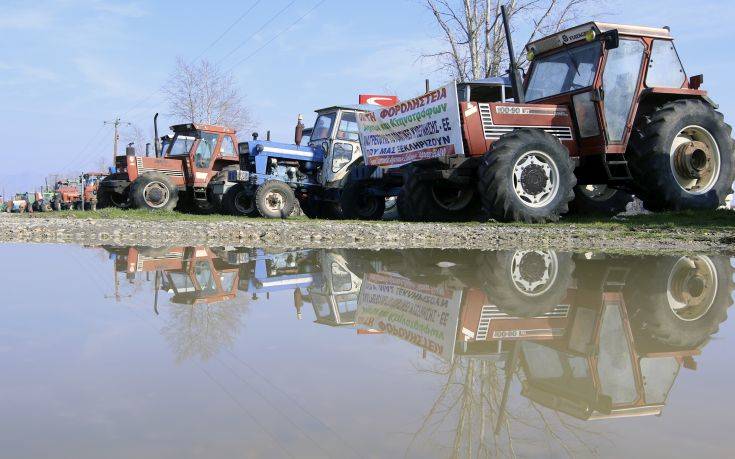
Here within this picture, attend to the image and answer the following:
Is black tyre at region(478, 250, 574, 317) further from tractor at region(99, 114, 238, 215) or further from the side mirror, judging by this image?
tractor at region(99, 114, 238, 215)

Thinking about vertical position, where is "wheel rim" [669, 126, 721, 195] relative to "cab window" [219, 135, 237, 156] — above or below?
below

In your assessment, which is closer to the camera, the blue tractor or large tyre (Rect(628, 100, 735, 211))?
large tyre (Rect(628, 100, 735, 211))

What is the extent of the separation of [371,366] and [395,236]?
581 cm

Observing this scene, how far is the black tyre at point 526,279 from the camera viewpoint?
3804 mm

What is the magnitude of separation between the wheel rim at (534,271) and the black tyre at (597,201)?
6298 millimetres

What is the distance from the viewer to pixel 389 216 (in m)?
17.6

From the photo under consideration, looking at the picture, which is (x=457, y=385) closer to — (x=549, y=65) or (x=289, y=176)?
(x=549, y=65)

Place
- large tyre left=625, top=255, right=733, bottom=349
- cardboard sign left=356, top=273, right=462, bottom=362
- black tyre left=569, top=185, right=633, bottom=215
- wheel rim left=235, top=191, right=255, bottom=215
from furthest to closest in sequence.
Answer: wheel rim left=235, top=191, right=255, bottom=215, black tyre left=569, top=185, right=633, bottom=215, large tyre left=625, top=255, right=733, bottom=349, cardboard sign left=356, top=273, right=462, bottom=362

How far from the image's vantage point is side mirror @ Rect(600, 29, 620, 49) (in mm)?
10156

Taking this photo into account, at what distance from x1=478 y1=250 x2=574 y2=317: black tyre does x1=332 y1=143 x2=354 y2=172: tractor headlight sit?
11.4m

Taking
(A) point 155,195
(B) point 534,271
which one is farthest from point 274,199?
(B) point 534,271

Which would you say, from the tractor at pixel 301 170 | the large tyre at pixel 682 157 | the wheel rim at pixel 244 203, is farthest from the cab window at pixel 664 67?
the wheel rim at pixel 244 203

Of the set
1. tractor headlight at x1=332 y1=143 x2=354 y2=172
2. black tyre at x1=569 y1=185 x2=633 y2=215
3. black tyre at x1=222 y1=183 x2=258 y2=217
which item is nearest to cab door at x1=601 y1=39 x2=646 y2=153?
black tyre at x1=569 y1=185 x2=633 y2=215

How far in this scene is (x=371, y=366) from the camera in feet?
8.75
